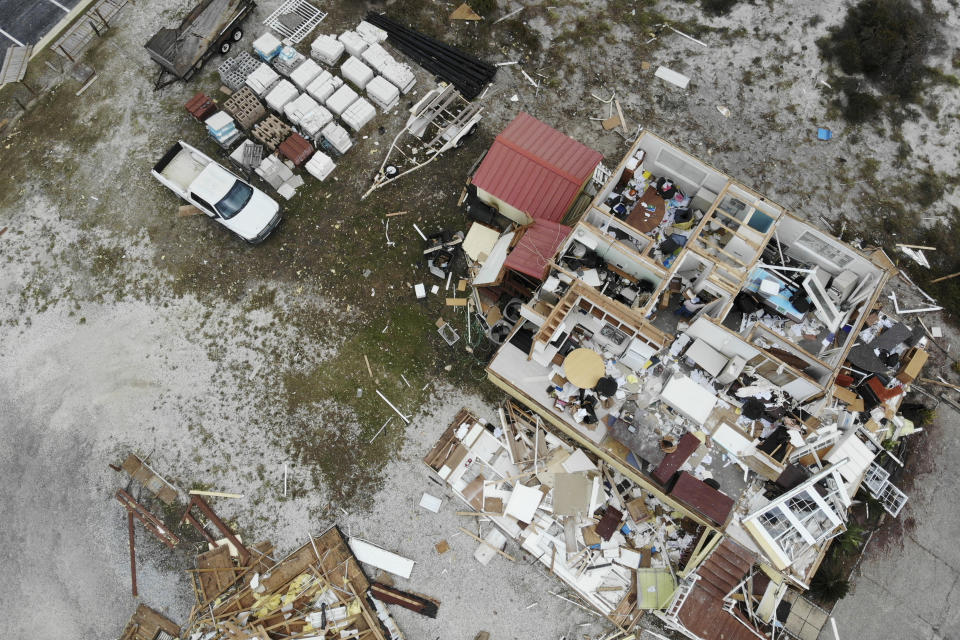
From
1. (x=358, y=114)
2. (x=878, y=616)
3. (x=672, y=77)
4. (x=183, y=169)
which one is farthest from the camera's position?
(x=672, y=77)

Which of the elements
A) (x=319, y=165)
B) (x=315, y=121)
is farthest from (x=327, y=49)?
(x=319, y=165)

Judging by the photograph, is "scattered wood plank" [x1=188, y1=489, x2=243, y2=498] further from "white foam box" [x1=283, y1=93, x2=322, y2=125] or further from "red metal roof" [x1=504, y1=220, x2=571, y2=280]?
"white foam box" [x1=283, y1=93, x2=322, y2=125]

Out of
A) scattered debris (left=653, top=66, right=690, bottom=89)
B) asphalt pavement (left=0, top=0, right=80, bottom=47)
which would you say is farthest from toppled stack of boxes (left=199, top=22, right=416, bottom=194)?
scattered debris (left=653, top=66, right=690, bottom=89)

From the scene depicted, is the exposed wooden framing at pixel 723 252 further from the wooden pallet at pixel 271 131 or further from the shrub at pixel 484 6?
the wooden pallet at pixel 271 131

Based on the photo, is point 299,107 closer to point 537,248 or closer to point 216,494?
point 537,248

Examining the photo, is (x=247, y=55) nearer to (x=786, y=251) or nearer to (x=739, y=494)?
(x=786, y=251)

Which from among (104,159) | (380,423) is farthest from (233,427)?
(104,159)
